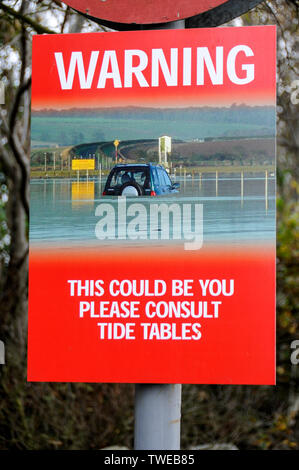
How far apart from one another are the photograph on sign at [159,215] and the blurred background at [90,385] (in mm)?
3031

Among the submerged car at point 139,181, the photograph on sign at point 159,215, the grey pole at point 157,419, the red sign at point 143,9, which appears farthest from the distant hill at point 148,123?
the grey pole at point 157,419

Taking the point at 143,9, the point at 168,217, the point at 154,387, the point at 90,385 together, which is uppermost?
the point at 143,9

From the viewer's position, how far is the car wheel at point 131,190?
235 centimetres

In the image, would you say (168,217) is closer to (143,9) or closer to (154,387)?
(154,387)

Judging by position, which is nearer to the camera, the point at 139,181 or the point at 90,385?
the point at 139,181

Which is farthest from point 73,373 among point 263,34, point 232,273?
point 263,34

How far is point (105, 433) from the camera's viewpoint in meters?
5.68

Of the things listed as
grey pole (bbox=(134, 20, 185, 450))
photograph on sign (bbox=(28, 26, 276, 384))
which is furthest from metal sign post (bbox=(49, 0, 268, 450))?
photograph on sign (bbox=(28, 26, 276, 384))

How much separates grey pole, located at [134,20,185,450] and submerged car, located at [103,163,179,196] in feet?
2.64

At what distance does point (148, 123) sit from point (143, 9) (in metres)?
0.49

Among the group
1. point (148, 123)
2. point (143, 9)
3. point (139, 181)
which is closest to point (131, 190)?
point (139, 181)

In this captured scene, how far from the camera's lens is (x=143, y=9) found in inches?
94.4

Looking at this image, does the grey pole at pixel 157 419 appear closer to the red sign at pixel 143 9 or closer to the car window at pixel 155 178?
the car window at pixel 155 178

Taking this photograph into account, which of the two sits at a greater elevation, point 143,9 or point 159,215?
point 143,9
